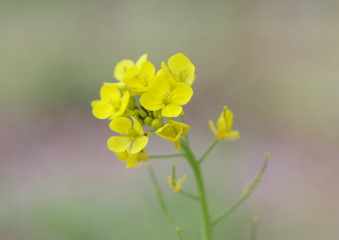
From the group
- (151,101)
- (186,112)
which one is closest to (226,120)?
(151,101)

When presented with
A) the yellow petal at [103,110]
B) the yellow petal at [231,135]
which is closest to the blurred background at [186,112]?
the yellow petal at [231,135]

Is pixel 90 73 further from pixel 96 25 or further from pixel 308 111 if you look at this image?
pixel 308 111

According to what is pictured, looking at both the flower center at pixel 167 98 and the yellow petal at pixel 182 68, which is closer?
the flower center at pixel 167 98

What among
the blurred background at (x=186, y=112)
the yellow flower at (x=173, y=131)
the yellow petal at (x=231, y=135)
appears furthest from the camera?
the blurred background at (x=186, y=112)

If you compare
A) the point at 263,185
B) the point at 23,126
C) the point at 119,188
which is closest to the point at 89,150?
the point at 23,126

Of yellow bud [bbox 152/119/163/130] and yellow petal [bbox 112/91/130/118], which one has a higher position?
yellow petal [bbox 112/91/130/118]

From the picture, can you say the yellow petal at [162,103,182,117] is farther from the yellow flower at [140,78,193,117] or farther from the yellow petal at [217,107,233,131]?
the yellow petal at [217,107,233,131]

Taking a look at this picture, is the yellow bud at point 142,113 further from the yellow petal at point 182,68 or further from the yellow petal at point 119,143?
the yellow petal at point 182,68

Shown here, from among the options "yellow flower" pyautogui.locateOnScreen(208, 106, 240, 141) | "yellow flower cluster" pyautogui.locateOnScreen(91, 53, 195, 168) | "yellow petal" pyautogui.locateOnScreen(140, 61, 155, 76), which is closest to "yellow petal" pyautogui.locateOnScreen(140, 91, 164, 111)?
"yellow flower cluster" pyautogui.locateOnScreen(91, 53, 195, 168)
